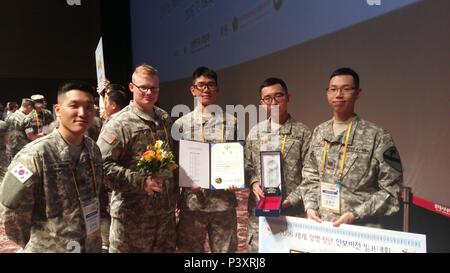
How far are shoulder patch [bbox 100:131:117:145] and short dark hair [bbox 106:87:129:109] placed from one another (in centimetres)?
133

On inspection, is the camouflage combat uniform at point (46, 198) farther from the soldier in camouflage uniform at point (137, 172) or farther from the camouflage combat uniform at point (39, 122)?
the camouflage combat uniform at point (39, 122)

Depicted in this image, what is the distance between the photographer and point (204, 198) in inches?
90.7

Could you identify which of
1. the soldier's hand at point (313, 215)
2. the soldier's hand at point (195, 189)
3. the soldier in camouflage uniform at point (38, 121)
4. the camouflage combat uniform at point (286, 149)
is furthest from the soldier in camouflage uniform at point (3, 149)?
the soldier's hand at point (313, 215)

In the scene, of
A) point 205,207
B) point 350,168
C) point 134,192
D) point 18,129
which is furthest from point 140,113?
point 18,129

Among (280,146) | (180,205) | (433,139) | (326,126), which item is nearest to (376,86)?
(433,139)

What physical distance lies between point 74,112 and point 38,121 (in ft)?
12.1

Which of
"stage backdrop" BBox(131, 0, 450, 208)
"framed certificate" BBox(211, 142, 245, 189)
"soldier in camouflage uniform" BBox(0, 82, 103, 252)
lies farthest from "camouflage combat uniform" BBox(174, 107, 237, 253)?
"stage backdrop" BBox(131, 0, 450, 208)

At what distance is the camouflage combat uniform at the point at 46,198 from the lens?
5.04 feet

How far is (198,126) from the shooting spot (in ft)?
7.59

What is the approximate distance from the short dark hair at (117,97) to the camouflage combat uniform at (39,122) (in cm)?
178

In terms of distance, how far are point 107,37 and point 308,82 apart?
15.9ft

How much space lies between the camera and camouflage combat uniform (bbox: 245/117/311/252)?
2201 millimetres

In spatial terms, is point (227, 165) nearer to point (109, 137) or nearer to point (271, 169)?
point (271, 169)
